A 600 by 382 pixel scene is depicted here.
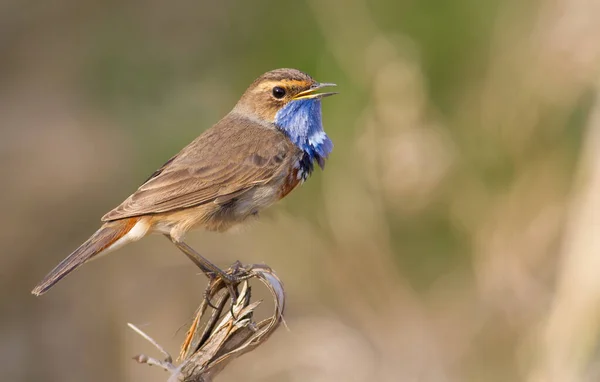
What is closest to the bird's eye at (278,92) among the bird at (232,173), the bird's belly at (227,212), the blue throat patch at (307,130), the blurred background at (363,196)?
the bird at (232,173)

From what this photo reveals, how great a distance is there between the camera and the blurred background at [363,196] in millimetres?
6547

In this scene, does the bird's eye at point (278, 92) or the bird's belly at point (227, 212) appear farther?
the bird's eye at point (278, 92)

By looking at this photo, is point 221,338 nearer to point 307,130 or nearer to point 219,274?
point 219,274

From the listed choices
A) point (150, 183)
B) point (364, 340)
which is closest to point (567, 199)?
point (364, 340)

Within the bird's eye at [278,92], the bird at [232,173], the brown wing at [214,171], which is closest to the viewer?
the bird at [232,173]

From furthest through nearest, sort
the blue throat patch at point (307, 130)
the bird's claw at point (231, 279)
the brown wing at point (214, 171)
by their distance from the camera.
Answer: the blue throat patch at point (307, 130) → the brown wing at point (214, 171) → the bird's claw at point (231, 279)

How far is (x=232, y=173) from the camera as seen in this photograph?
554cm

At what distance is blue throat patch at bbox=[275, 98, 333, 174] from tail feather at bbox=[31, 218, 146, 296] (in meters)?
1.17

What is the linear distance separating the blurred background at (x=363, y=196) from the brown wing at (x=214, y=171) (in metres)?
0.40

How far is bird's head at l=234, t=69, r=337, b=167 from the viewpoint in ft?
19.1

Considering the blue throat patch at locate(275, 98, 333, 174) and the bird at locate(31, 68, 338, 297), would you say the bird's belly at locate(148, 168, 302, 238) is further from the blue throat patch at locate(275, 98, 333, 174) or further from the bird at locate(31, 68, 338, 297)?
the blue throat patch at locate(275, 98, 333, 174)

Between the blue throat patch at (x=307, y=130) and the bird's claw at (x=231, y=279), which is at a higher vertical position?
the blue throat patch at (x=307, y=130)

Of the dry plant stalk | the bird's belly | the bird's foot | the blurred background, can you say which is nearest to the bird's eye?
the bird's belly

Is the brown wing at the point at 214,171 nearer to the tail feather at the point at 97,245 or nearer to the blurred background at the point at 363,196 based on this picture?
the tail feather at the point at 97,245
